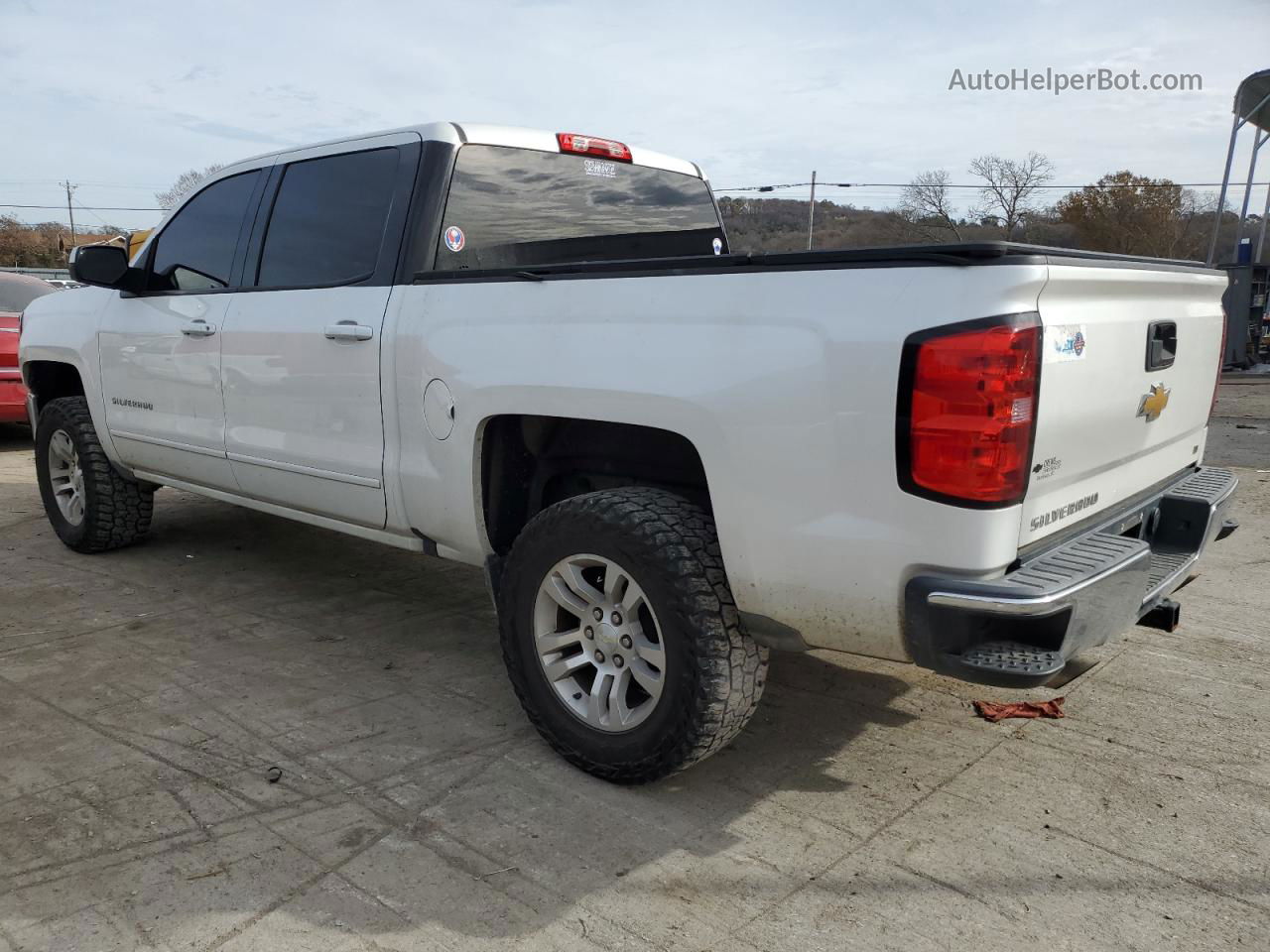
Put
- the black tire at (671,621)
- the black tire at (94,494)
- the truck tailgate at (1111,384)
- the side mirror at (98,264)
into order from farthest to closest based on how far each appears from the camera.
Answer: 1. the black tire at (94,494)
2. the side mirror at (98,264)
3. the black tire at (671,621)
4. the truck tailgate at (1111,384)

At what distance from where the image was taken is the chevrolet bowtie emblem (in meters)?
2.83

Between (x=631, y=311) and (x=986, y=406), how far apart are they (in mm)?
1009

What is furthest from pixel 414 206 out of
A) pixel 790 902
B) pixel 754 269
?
pixel 790 902

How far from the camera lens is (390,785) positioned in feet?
9.75

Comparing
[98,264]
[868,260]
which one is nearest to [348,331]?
[98,264]

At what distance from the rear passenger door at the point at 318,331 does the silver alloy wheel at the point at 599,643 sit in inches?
38.4

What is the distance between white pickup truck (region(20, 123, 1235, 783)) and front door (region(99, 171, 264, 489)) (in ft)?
0.09

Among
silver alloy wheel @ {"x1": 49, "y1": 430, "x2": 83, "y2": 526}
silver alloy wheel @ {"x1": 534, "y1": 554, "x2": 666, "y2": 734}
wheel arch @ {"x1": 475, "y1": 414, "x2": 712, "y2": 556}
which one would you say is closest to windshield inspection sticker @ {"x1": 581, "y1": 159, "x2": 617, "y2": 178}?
wheel arch @ {"x1": 475, "y1": 414, "x2": 712, "y2": 556}

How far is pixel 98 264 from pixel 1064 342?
4179 mm

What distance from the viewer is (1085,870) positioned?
8.25 feet

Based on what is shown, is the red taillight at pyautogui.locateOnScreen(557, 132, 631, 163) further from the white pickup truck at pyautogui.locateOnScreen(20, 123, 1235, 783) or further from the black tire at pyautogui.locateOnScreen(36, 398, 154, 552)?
the black tire at pyautogui.locateOnScreen(36, 398, 154, 552)

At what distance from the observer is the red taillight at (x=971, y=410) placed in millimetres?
2172

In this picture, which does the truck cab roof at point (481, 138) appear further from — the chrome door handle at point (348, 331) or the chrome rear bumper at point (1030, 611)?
the chrome rear bumper at point (1030, 611)

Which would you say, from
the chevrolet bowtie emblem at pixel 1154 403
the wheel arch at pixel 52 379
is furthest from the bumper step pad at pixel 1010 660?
the wheel arch at pixel 52 379
